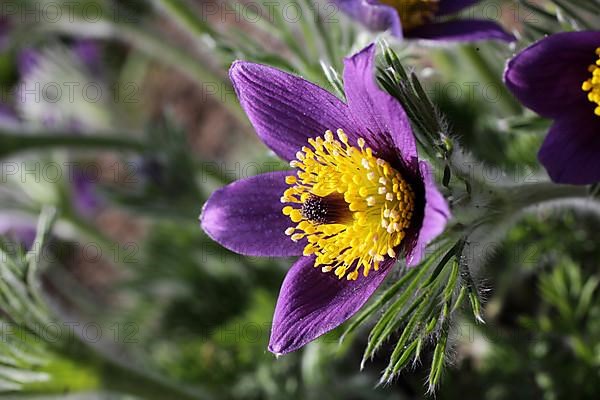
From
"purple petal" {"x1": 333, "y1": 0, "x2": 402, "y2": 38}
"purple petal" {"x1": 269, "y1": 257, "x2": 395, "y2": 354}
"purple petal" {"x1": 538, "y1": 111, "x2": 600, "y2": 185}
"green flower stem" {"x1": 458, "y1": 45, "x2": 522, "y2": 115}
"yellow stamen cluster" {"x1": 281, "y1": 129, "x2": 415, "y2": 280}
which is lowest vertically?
"green flower stem" {"x1": 458, "y1": 45, "x2": 522, "y2": 115}

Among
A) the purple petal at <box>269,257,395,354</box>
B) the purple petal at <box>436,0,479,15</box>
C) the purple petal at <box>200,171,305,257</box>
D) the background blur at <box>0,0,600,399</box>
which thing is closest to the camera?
the purple petal at <box>269,257,395,354</box>

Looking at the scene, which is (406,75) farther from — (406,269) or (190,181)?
(190,181)

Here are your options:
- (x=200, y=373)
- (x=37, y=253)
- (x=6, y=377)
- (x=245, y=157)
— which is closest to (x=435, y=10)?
(x=37, y=253)

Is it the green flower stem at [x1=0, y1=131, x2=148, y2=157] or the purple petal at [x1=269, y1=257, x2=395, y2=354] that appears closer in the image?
the purple petal at [x1=269, y1=257, x2=395, y2=354]

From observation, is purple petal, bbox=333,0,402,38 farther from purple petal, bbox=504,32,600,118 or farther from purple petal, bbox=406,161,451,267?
purple petal, bbox=406,161,451,267

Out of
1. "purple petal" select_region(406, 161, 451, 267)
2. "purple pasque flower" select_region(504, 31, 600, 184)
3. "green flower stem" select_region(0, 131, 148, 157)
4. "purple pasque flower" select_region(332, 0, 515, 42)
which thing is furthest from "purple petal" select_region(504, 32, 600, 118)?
"green flower stem" select_region(0, 131, 148, 157)

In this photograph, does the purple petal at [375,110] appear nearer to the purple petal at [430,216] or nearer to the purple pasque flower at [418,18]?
the purple petal at [430,216]
